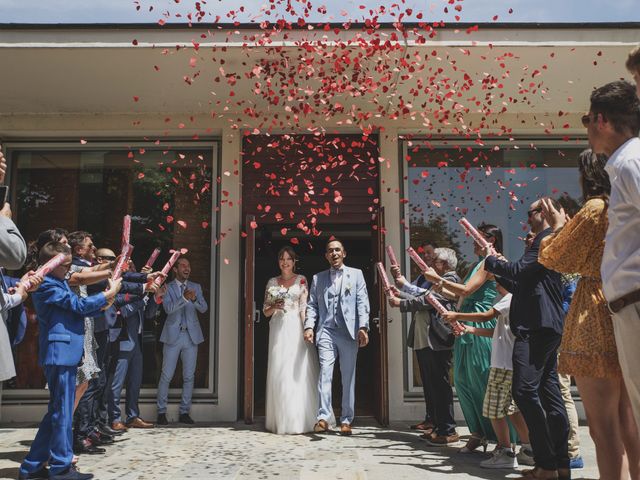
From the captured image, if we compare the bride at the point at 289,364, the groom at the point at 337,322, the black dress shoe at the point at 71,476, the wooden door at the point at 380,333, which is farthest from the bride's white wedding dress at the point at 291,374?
the black dress shoe at the point at 71,476

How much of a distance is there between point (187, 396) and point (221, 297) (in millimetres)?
1176

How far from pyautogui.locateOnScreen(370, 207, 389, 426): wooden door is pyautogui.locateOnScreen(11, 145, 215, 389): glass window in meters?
Answer: 2.01

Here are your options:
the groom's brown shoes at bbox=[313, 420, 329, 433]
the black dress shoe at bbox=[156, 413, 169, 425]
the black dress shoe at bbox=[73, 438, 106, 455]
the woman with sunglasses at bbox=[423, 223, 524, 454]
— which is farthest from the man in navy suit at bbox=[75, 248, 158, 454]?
the woman with sunglasses at bbox=[423, 223, 524, 454]

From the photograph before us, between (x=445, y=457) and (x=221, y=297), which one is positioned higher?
(x=221, y=297)

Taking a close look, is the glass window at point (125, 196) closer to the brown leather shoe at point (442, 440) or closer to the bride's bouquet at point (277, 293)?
the bride's bouquet at point (277, 293)

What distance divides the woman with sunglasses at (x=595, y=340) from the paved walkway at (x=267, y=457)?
156cm

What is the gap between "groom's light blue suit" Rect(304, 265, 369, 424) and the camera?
6223mm

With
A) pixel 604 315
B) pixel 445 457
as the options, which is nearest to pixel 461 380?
pixel 445 457

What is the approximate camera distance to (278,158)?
24.1ft

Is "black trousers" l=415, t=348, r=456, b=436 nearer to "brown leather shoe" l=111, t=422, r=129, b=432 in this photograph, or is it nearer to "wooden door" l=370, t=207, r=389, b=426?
"wooden door" l=370, t=207, r=389, b=426

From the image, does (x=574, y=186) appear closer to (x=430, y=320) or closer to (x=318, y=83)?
(x=430, y=320)

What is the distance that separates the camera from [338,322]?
6367 mm

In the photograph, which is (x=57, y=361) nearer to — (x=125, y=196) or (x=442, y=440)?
(x=442, y=440)

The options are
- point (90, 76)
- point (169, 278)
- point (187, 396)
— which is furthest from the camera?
point (169, 278)
